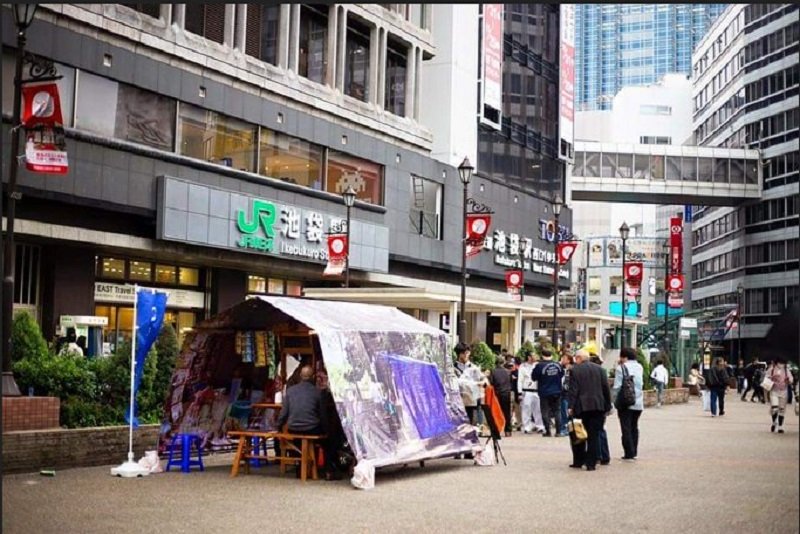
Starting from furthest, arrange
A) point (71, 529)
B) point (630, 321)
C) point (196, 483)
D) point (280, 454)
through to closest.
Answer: point (630, 321) < point (280, 454) < point (196, 483) < point (71, 529)

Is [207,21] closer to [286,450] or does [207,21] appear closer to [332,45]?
[332,45]

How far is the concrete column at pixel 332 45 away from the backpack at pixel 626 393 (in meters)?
24.8

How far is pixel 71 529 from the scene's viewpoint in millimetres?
10266

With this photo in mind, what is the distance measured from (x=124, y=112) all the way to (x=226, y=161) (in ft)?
15.8

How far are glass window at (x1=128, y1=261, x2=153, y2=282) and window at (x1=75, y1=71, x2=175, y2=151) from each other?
13.2 ft

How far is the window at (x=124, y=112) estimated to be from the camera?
29.6 metres

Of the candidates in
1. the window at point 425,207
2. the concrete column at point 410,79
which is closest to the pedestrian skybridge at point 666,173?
the window at point 425,207

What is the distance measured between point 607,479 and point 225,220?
20956mm

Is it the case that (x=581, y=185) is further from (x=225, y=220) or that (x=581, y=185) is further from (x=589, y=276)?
(x=589, y=276)

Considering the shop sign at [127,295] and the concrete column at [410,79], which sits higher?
the concrete column at [410,79]

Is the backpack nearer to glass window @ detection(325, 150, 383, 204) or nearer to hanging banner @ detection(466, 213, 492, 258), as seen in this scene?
glass window @ detection(325, 150, 383, 204)

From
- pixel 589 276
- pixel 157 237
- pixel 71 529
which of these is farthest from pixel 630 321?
pixel 589 276

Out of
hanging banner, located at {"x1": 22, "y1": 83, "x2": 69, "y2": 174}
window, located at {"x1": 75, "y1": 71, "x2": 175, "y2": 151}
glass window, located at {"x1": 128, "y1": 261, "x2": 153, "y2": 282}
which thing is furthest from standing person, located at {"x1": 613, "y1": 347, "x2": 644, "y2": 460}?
glass window, located at {"x1": 128, "y1": 261, "x2": 153, "y2": 282}

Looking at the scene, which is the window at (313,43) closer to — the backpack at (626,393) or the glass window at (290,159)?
the glass window at (290,159)
